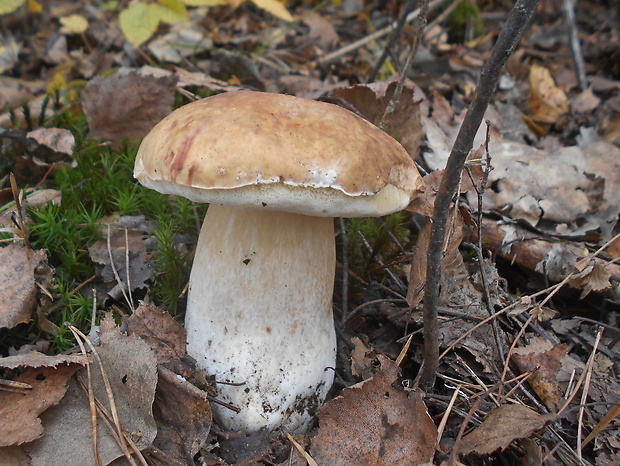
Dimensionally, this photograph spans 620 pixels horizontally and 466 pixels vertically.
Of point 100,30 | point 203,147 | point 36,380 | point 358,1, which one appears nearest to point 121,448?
point 36,380

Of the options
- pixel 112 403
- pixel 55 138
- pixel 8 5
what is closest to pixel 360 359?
pixel 112 403

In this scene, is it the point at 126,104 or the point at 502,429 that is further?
the point at 126,104

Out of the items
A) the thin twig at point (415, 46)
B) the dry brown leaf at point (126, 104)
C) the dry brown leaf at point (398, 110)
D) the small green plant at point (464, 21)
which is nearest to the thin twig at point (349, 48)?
the small green plant at point (464, 21)

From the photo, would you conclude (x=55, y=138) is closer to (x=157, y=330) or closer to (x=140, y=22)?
(x=140, y=22)

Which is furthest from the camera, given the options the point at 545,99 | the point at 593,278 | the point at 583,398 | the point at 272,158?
the point at 545,99

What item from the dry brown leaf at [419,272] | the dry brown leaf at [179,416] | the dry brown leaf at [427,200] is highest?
the dry brown leaf at [427,200]

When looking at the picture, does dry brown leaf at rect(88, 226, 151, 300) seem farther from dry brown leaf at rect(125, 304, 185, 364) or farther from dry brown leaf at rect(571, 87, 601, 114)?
dry brown leaf at rect(571, 87, 601, 114)

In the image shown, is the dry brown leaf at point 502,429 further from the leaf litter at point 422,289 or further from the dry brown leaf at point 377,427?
the dry brown leaf at point 377,427
